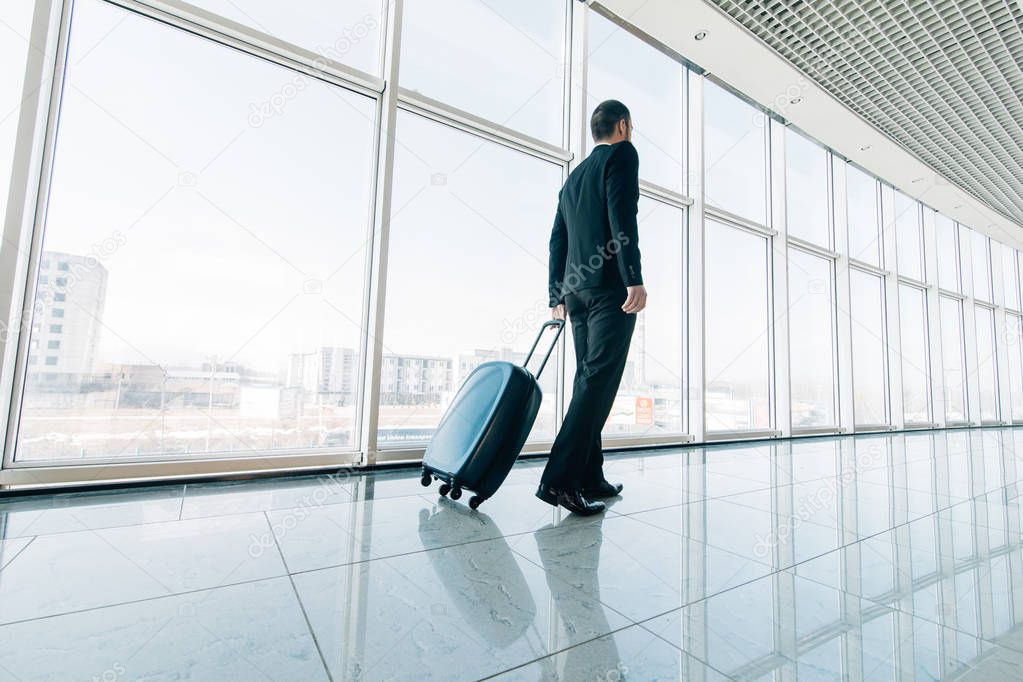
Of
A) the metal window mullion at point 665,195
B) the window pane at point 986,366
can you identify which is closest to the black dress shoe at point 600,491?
the metal window mullion at point 665,195

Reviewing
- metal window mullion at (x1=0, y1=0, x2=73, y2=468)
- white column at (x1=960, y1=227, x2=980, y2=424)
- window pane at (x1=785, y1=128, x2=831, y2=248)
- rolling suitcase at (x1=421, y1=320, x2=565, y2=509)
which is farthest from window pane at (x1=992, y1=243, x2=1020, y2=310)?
metal window mullion at (x1=0, y1=0, x2=73, y2=468)

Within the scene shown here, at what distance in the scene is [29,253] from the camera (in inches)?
73.4

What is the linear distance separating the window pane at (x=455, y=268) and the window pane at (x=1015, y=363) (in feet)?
35.4

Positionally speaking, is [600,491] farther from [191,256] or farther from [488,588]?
[191,256]

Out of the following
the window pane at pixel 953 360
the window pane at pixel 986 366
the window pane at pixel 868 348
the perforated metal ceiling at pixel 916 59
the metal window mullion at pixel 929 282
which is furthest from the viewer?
the window pane at pixel 986 366

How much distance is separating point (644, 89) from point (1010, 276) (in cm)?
1015

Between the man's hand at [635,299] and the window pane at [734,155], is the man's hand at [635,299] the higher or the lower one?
the lower one

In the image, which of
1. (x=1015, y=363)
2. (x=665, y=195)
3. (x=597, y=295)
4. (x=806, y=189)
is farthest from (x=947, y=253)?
(x=597, y=295)

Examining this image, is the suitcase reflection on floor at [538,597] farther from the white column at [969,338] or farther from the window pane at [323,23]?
the white column at [969,338]

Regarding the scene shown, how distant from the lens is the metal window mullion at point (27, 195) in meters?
1.79

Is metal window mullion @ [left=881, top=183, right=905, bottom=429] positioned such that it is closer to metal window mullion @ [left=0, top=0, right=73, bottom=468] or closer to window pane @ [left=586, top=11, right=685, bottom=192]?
window pane @ [left=586, top=11, right=685, bottom=192]

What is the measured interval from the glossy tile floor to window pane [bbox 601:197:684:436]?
179 centimetres

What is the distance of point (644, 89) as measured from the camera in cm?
420

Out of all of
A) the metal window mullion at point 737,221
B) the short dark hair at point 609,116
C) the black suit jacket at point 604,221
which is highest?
the metal window mullion at point 737,221
